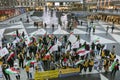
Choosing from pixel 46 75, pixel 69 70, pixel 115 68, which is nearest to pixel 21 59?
pixel 46 75

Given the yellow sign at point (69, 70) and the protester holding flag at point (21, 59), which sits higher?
the protester holding flag at point (21, 59)

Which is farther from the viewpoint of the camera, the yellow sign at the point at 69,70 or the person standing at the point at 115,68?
the yellow sign at the point at 69,70

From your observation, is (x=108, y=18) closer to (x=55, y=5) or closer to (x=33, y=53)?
(x=33, y=53)

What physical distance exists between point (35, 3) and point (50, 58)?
9385 cm

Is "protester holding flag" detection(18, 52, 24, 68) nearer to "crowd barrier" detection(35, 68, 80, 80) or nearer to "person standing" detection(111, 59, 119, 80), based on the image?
"crowd barrier" detection(35, 68, 80, 80)

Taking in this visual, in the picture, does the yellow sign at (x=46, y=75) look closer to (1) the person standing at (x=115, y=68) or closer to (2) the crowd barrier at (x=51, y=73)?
(2) the crowd barrier at (x=51, y=73)

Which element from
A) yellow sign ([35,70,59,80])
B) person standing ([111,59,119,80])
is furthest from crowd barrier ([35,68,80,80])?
person standing ([111,59,119,80])

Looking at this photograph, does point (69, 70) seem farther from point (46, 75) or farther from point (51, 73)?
point (46, 75)

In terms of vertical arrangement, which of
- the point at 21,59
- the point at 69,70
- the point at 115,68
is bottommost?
the point at 69,70

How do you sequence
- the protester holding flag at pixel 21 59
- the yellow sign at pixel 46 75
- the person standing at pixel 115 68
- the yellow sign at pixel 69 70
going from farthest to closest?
the protester holding flag at pixel 21 59 → the yellow sign at pixel 69 70 → the person standing at pixel 115 68 → the yellow sign at pixel 46 75

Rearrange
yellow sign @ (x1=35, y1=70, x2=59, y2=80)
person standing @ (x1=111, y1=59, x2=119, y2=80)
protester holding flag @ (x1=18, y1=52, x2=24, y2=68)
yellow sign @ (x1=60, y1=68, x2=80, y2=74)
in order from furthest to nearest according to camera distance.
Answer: protester holding flag @ (x1=18, y1=52, x2=24, y2=68)
yellow sign @ (x1=60, y1=68, x2=80, y2=74)
person standing @ (x1=111, y1=59, x2=119, y2=80)
yellow sign @ (x1=35, y1=70, x2=59, y2=80)

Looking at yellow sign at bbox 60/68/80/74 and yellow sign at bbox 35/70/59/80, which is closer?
yellow sign at bbox 35/70/59/80

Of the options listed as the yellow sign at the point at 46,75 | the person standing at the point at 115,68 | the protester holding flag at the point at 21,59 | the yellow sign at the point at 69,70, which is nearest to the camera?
the yellow sign at the point at 46,75

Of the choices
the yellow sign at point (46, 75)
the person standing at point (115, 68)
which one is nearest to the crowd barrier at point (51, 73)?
the yellow sign at point (46, 75)
